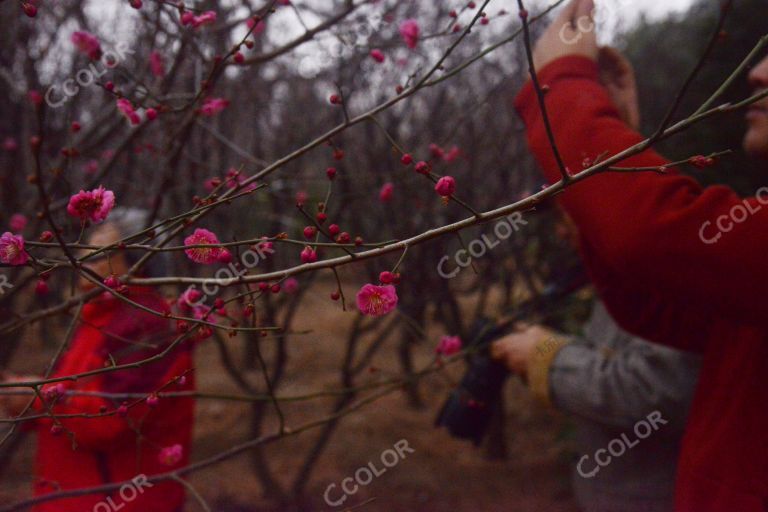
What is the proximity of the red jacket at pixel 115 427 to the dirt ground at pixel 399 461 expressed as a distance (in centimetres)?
166

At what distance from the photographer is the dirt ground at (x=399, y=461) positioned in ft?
12.4

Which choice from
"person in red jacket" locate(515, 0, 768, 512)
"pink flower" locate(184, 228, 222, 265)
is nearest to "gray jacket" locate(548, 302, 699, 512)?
"person in red jacket" locate(515, 0, 768, 512)

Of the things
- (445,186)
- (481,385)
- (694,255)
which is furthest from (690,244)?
(481,385)

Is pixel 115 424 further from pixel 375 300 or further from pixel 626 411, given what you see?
pixel 626 411

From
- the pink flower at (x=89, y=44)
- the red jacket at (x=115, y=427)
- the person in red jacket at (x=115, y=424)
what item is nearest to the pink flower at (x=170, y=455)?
the person in red jacket at (x=115, y=424)

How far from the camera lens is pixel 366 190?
3.67 meters

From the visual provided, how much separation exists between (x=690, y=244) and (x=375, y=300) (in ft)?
1.80

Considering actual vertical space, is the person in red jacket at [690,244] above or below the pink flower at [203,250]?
below

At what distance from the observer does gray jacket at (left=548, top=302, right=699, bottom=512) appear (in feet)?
5.80

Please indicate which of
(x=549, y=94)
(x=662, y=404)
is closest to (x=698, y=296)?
(x=549, y=94)

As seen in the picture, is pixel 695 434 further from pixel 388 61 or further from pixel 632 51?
pixel 632 51

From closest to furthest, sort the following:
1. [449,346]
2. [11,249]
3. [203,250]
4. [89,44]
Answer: [11,249] < [203,250] < [89,44] < [449,346]

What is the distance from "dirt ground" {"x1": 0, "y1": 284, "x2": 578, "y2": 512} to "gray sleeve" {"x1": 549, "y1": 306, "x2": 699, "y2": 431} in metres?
1.39

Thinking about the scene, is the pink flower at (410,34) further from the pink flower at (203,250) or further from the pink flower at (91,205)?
the pink flower at (91,205)
